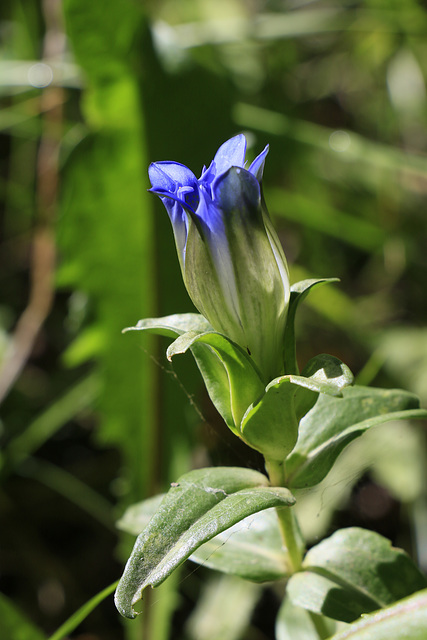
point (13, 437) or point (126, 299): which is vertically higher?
point (126, 299)

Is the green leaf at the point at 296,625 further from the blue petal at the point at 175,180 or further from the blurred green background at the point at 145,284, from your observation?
the blue petal at the point at 175,180

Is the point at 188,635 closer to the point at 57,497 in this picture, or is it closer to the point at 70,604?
the point at 70,604

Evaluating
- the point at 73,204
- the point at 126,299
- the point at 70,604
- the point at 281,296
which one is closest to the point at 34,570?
the point at 70,604

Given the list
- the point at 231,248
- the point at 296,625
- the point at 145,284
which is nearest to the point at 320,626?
the point at 296,625

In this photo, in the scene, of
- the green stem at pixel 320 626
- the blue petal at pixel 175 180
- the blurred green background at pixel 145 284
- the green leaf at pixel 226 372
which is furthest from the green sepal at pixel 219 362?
the blurred green background at pixel 145 284

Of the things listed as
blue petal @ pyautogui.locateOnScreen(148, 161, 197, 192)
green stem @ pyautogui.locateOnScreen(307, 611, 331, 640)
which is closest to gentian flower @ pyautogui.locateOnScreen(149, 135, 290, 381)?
blue petal @ pyautogui.locateOnScreen(148, 161, 197, 192)
